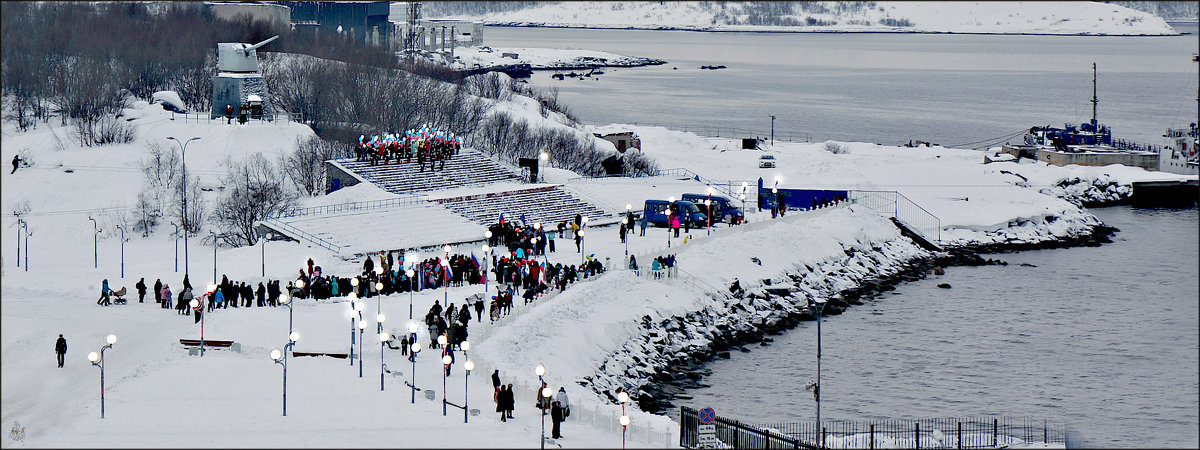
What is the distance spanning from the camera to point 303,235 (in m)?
53.9

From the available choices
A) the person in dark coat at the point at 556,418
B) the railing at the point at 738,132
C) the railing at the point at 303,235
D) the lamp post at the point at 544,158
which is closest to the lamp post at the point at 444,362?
the person in dark coat at the point at 556,418

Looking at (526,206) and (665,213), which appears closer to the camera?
(665,213)

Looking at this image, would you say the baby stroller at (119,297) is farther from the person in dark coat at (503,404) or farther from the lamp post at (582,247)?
the person in dark coat at (503,404)

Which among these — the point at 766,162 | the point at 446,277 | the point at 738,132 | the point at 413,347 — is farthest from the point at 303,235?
the point at 738,132

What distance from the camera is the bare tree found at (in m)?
59.0

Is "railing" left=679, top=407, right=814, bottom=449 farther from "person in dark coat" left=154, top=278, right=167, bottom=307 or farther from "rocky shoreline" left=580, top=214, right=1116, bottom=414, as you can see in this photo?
"person in dark coat" left=154, top=278, right=167, bottom=307

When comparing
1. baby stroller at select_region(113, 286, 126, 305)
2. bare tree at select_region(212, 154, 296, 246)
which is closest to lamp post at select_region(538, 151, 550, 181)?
bare tree at select_region(212, 154, 296, 246)

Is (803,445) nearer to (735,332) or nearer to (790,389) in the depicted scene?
(790,389)

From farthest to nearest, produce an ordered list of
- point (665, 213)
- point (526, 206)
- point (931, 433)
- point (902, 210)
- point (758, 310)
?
point (902, 210) < point (526, 206) < point (665, 213) < point (758, 310) < point (931, 433)

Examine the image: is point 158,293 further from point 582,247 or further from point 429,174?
point 429,174

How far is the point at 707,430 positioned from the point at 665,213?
2786 centimetres

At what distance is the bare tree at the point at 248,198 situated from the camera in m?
59.0

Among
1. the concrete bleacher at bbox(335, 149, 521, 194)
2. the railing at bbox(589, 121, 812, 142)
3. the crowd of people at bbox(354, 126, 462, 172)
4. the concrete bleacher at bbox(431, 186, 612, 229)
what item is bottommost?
the concrete bleacher at bbox(431, 186, 612, 229)

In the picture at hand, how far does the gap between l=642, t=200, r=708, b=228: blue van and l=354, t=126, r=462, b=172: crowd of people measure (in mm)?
10684
